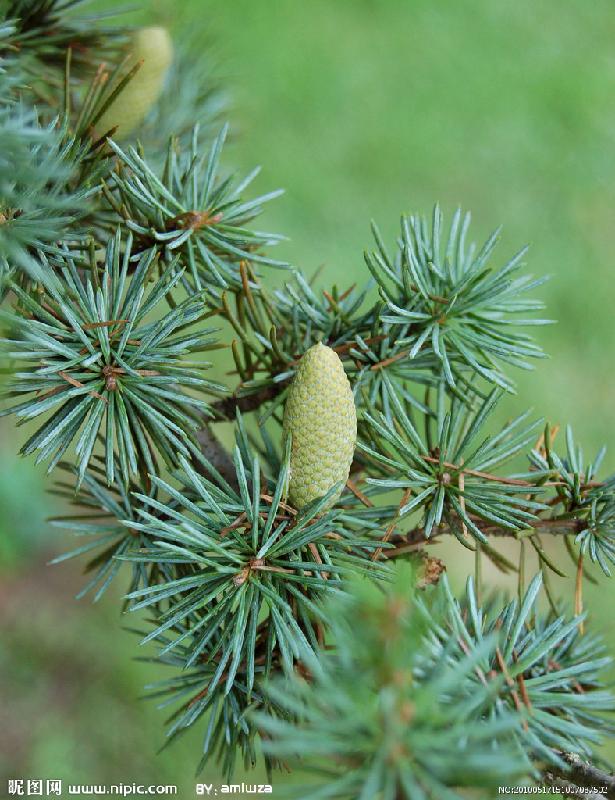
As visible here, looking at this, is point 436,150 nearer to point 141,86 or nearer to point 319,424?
point 141,86

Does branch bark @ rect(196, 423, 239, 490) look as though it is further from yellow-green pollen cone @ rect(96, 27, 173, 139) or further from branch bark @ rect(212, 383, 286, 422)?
yellow-green pollen cone @ rect(96, 27, 173, 139)

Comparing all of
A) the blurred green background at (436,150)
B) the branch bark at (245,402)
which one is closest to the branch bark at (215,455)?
the branch bark at (245,402)

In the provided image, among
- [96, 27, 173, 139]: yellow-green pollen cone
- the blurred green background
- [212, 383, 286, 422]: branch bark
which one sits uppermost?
the blurred green background

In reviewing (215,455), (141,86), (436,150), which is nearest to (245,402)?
(215,455)

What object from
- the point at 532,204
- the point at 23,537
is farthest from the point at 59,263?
the point at 532,204

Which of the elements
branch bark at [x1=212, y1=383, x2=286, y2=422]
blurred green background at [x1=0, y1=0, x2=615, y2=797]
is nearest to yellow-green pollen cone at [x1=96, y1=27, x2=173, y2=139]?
branch bark at [x1=212, y1=383, x2=286, y2=422]

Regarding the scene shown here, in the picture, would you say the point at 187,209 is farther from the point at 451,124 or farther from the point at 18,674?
the point at 451,124
